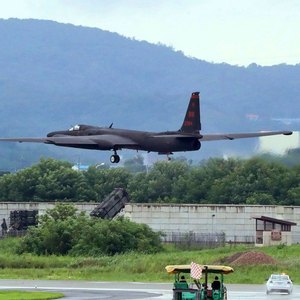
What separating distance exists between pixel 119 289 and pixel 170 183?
79.5 metres

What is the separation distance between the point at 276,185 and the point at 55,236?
39254 mm

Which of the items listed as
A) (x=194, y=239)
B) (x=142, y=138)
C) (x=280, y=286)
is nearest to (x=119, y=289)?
(x=280, y=286)

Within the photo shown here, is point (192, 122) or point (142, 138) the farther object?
point (192, 122)

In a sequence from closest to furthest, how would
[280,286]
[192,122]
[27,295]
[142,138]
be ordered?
[27,295] → [280,286] → [142,138] → [192,122]

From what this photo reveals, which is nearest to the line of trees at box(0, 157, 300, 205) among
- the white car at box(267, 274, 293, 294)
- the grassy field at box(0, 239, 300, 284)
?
the grassy field at box(0, 239, 300, 284)

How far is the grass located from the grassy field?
15.6m

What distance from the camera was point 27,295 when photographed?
205ft

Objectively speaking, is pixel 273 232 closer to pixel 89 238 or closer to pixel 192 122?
pixel 89 238

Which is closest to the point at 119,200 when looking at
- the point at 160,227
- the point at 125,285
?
the point at 160,227

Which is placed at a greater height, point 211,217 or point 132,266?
point 211,217

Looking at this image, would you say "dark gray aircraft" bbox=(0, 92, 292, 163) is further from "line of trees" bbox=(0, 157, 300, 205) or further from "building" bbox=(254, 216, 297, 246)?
"line of trees" bbox=(0, 157, 300, 205)

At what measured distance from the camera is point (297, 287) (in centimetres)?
7119

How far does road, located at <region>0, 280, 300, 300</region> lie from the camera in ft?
201

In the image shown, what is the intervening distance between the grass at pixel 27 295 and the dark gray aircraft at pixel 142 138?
2122 cm
